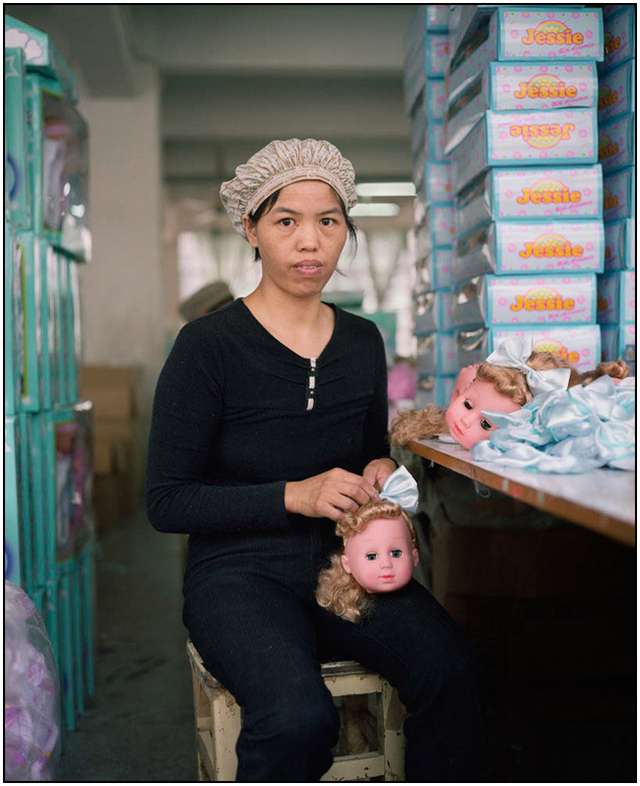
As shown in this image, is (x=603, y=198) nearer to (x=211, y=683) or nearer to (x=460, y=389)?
(x=460, y=389)

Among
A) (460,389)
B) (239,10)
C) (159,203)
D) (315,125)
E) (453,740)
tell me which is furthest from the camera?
(315,125)

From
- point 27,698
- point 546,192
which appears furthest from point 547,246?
point 27,698

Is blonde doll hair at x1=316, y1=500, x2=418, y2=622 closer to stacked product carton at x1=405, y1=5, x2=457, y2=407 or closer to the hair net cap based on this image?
the hair net cap

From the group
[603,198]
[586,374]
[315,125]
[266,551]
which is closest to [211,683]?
[266,551]

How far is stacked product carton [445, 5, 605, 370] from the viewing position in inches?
78.3

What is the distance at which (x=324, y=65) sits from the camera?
618 cm

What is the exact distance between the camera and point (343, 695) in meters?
1.52

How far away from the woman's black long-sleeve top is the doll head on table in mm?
240

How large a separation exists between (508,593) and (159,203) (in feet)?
16.6

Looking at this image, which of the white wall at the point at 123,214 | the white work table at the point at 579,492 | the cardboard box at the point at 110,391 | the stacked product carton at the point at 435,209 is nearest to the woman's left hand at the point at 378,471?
the white work table at the point at 579,492

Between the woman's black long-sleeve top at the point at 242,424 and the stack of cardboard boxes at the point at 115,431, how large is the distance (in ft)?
12.2

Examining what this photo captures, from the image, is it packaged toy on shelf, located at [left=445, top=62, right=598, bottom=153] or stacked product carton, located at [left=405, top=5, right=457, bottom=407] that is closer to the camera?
packaged toy on shelf, located at [left=445, top=62, right=598, bottom=153]

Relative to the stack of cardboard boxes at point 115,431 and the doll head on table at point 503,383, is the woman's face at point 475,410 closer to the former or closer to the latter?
the doll head on table at point 503,383

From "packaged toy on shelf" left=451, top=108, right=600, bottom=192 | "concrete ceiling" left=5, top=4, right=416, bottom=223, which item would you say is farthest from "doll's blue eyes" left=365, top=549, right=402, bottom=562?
"concrete ceiling" left=5, top=4, right=416, bottom=223
